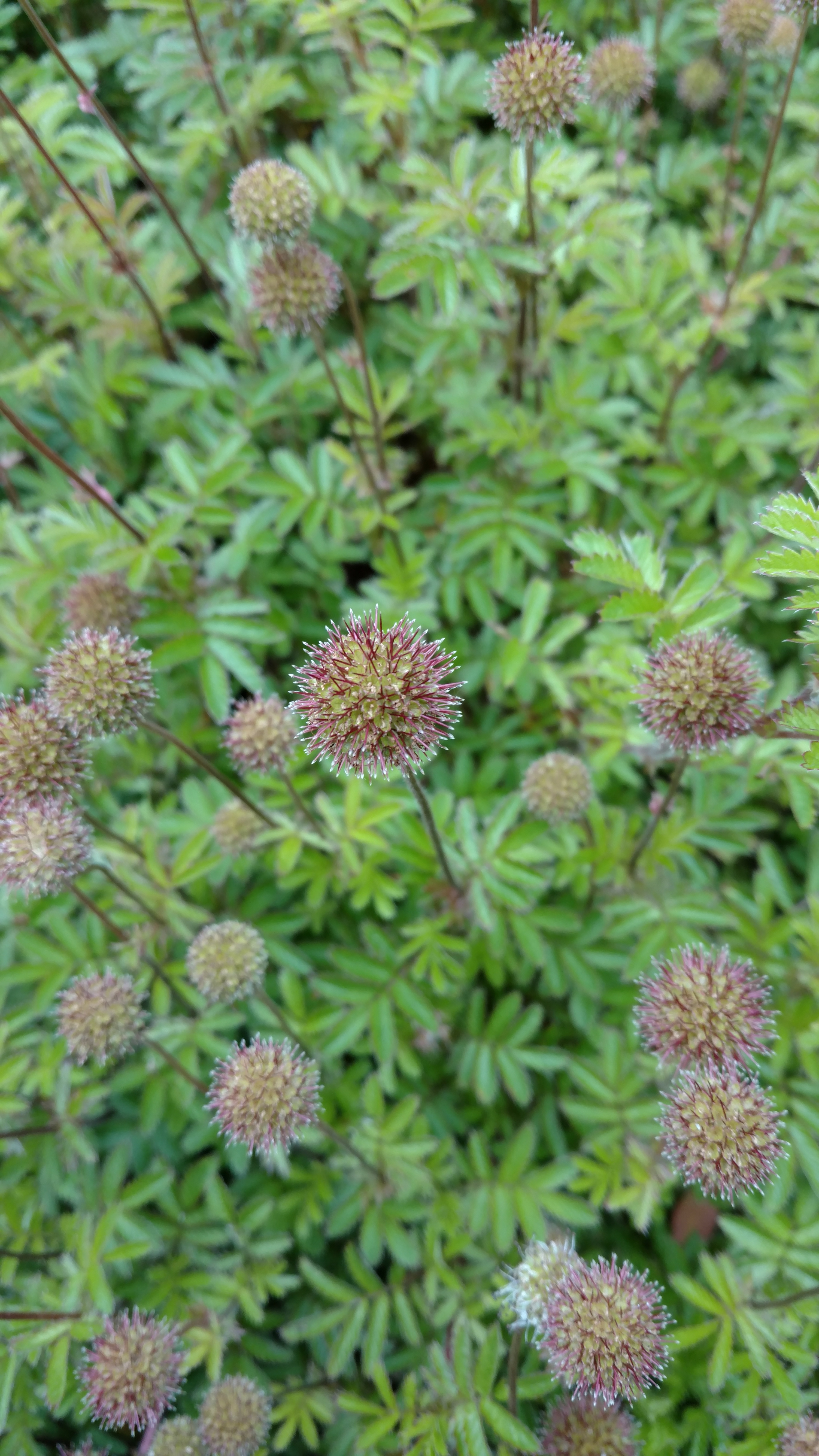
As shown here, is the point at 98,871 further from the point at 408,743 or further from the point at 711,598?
the point at 711,598

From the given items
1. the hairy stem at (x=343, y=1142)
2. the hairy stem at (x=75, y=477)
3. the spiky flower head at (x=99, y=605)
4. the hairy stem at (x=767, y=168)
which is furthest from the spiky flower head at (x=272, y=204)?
the hairy stem at (x=343, y=1142)

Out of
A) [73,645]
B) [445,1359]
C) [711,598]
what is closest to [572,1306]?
[445,1359]

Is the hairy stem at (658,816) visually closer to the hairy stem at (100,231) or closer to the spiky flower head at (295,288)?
the spiky flower head at (295,288)

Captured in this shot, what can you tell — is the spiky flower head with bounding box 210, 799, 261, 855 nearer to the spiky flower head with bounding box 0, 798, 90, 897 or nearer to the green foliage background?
the green foliage background

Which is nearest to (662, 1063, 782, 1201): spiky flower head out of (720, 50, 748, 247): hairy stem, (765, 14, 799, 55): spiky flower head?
(720, 50, 748, 247): hairy stem

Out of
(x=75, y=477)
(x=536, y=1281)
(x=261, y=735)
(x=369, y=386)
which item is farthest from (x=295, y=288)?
(x=536, y=1281)
